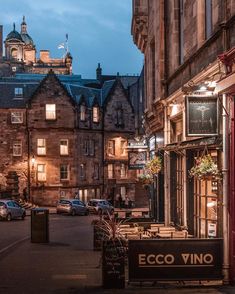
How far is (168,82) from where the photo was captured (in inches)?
1000

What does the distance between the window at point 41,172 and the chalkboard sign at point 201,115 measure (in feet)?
162

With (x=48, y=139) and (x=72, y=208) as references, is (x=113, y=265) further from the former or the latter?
(x=48, y=139)

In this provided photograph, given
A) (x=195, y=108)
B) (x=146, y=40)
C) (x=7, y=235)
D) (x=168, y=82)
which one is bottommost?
(x=7, y=235)

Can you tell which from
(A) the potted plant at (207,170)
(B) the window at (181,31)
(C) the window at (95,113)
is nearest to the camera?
(A) the potted plant at (207,170)

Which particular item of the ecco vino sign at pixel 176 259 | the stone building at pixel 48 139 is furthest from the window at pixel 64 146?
the ecco vino sign at pixel 176 259

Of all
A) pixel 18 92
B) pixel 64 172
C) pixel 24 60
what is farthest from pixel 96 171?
pixel 24 60

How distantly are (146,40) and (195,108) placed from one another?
63.0ft

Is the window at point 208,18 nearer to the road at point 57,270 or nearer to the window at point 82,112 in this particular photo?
the road at point 57,270

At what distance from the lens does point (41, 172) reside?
64625 mm

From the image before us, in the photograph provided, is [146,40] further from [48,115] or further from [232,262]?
[48,115]

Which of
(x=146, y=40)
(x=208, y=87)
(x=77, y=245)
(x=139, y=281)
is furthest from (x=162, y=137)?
(x=139, y=281)

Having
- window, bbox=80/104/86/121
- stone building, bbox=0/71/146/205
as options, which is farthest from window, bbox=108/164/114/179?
window, bbox=80/104/86/121

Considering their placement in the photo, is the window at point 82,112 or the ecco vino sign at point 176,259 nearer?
the ecco vino sign at point 176,259

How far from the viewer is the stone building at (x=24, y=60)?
149750mm
